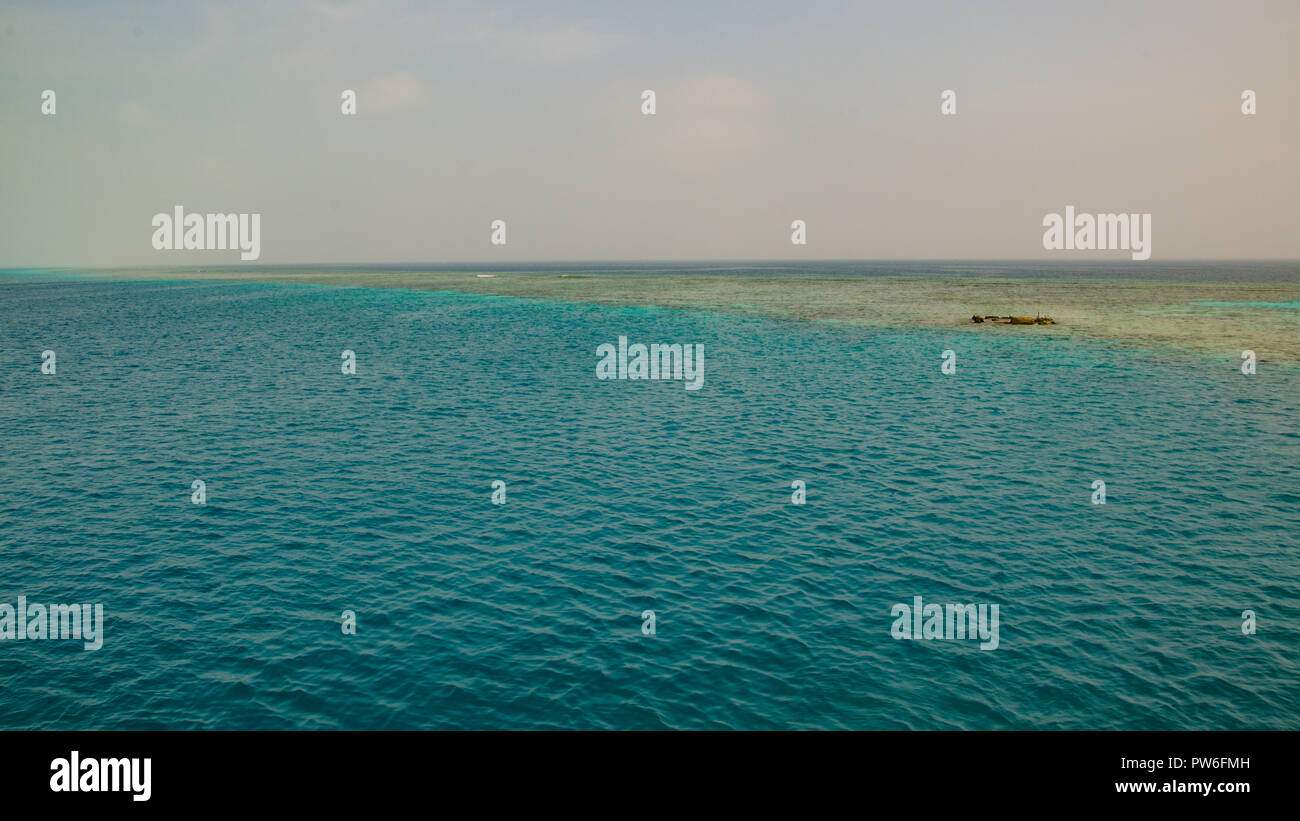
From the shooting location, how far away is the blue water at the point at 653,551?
2217cm

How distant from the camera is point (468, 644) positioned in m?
25.1

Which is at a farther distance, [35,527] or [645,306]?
[645,306]

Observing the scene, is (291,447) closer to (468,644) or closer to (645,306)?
(468,644)

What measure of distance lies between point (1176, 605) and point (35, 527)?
48.9 metres

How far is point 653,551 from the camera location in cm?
3266

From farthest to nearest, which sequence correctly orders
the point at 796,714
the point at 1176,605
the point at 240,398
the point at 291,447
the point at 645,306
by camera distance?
the point at 645,306 < the point at 240,398 < the point at 291,447 < the point at 1176,605 < the point at 796,714

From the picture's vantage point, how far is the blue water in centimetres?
2217
